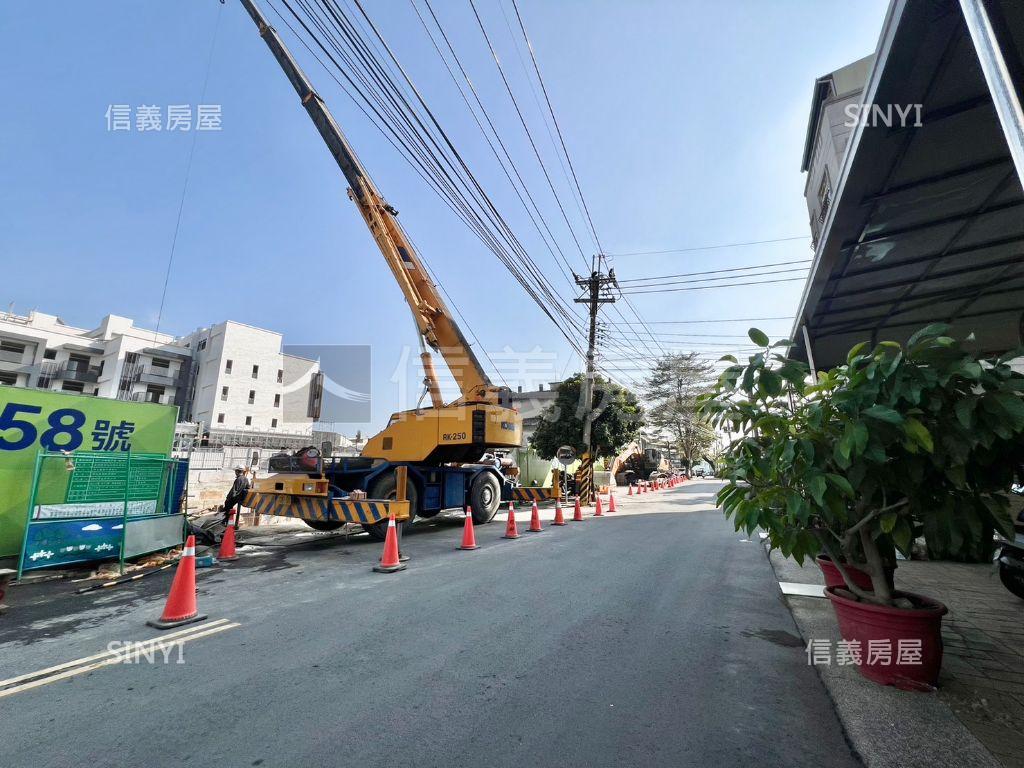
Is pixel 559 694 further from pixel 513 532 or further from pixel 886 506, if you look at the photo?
pixel 513 532

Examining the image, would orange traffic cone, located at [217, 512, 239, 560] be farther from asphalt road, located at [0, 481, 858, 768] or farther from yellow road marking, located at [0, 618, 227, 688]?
yellow road marking, located at [0, 618, 227, 688]

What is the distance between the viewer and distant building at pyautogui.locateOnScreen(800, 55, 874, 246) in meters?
11.9

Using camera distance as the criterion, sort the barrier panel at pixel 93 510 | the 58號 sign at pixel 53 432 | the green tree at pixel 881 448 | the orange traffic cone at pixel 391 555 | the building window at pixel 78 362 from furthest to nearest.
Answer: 1. the building window at pixel 78 362
2. the orange traffic cone at pixel 391 555
3. the 58號 sign at pixel 53 432
4. the barrier panel at pixel 93 510
5. the green tree at pixel 881 448

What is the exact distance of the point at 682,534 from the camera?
1062 cm

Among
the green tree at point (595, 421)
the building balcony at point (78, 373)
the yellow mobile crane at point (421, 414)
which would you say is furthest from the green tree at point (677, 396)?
the building balcony at point (78, 373)

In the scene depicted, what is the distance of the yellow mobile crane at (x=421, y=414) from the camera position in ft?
33.7

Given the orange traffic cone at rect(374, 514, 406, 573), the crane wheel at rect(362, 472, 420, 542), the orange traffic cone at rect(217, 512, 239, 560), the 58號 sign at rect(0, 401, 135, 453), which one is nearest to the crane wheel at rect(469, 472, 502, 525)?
the crane wheel at rect(362, 472, 420, 542)

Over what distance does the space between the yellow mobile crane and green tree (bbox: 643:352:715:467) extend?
38274 mm

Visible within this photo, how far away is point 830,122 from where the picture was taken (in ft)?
40.3

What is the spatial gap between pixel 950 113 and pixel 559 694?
16.8 ft

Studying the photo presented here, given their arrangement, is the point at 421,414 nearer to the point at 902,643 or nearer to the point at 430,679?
the point at 430,679

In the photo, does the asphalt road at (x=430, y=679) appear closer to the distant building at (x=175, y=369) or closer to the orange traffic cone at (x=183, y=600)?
the orange traffic cone at (x=183, y=600)

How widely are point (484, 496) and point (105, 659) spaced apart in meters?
9.39

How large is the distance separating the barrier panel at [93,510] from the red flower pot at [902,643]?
8403mm
